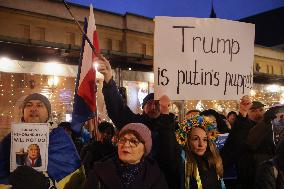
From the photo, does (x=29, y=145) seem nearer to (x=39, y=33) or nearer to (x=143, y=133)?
(x=143, y=133)

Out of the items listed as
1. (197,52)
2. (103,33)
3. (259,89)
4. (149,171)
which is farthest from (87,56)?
(103,33)

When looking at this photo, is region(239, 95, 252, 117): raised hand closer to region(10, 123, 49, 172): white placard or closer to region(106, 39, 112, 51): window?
region(10, 123, 49, 172): white placard

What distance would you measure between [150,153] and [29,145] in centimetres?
102

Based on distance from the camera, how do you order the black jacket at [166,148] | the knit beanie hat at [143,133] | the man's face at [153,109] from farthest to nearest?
1. the man's face at [153,109]
2. the black jacket at [166,148]
3. the knit beanie hat at [143,133]

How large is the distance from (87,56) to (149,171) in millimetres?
1561

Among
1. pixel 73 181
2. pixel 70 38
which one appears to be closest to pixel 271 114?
pixel 73 181

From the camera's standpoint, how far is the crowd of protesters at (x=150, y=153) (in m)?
2.89

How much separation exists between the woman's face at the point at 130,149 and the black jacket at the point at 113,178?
92 mm

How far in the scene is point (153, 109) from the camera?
3.71 metres

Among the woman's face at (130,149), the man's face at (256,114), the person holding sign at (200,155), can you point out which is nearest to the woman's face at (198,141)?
the person holding sign at (200,155)

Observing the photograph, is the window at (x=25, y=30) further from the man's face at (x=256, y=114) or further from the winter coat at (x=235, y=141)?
the winter coat at (x=235, y=141)

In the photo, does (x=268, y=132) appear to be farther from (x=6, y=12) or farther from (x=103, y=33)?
(x=103, y=33)

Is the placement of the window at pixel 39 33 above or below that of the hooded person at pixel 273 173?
above

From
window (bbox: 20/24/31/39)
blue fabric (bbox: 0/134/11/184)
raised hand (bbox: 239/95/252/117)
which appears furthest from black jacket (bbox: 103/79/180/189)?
window (bbox: 20/24/31/39)
